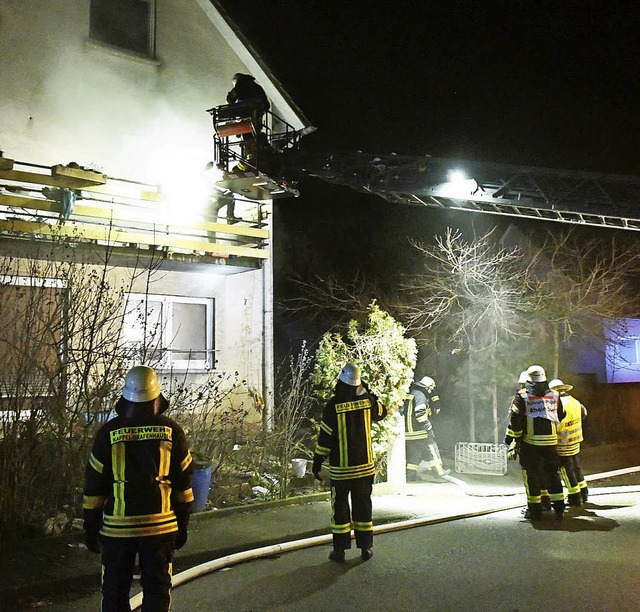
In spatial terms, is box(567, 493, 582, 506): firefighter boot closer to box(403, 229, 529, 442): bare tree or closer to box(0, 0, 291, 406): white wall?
box(0, 0, 291, 406): white wall

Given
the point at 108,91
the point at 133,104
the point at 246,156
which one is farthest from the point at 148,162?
the point at 246,156

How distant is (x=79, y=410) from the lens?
7883mm

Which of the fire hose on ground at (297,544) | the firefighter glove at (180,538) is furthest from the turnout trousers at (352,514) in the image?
the firefighter glove at (180,538)

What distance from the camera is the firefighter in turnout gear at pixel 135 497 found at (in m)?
4.48

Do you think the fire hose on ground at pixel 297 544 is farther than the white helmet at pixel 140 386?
Yes

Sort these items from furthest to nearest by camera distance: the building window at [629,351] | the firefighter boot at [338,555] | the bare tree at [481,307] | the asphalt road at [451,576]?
the building window at [629,351]
the bare tree at [481,307]
the firefighter boot at [338,555]
the asphalt road at [451,576]

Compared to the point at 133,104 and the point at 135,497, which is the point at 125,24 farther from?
the point at 135,497

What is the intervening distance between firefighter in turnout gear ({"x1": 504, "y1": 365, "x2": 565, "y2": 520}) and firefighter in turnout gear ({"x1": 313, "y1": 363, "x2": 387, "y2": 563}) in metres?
2.71

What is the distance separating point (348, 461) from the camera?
6762mm

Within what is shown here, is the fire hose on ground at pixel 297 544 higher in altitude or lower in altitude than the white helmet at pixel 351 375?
lower

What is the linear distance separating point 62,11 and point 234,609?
33.6ft

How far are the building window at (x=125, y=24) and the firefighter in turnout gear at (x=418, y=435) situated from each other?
780 cm

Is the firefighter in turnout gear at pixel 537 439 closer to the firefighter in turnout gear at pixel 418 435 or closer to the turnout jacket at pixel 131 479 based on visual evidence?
the firefighter in turnout gear at pixel 418 435

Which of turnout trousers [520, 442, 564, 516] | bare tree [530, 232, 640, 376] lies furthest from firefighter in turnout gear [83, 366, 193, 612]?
bare tree [530, 232, 640, 376]
